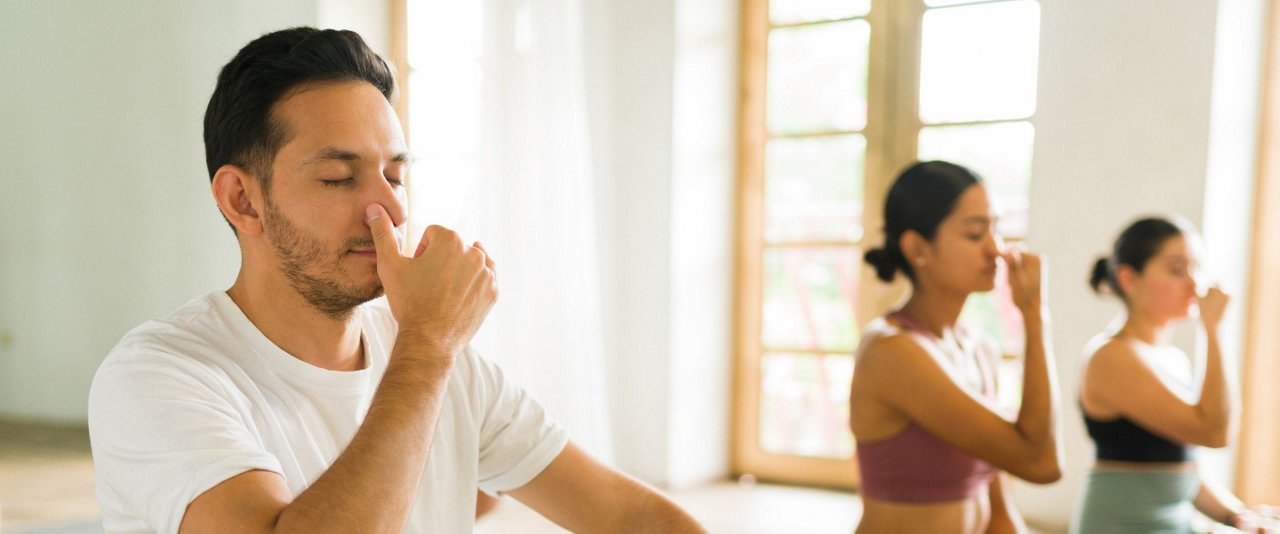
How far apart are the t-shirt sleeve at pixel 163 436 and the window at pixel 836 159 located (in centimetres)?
274

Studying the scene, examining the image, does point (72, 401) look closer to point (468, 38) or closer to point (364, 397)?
point (364, 397)

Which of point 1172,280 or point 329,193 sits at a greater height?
point 329,193

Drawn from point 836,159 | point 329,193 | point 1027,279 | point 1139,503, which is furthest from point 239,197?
point 836,159

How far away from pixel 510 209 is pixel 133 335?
6.85 feet

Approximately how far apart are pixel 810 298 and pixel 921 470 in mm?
2012

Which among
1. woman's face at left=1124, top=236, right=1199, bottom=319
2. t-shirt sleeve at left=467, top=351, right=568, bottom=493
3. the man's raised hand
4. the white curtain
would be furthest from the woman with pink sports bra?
the white curtain

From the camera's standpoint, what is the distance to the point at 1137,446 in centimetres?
182

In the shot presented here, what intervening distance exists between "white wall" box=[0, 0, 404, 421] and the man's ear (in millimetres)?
893

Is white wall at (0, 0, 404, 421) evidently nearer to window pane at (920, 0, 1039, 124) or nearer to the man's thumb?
the man's thumb

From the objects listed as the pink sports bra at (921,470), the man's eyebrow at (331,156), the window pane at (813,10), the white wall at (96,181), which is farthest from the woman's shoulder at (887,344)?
the window pane at (813,10)

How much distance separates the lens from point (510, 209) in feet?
9.92

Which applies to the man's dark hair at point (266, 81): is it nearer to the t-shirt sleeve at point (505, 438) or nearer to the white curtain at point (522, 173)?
the t-shirt sleeve at point (505, 438)

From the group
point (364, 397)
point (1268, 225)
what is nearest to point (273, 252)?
point (364, 397)

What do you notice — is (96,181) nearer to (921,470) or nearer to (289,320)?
(289,320)
